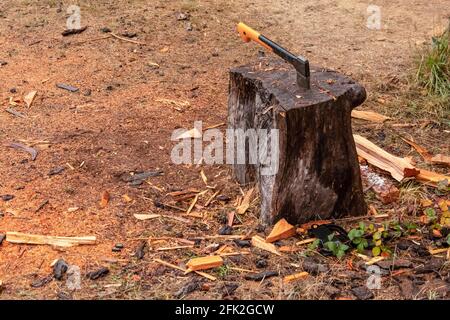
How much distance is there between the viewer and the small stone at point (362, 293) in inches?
147

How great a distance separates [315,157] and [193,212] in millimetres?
987

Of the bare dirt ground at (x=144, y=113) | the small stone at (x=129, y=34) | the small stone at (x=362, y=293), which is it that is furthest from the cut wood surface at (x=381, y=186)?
the small stone at (x=129, y=34)

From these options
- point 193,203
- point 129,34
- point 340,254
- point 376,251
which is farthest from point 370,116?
point 129,34

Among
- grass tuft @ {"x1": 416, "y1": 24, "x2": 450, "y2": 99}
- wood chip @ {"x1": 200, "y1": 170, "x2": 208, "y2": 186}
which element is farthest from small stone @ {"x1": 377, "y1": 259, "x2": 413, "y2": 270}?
grass tuft @ {"x1": 416, "y1": 24, "x2": 450, "y2": 99}

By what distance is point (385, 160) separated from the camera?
16.8 ft

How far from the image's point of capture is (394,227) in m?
4.35

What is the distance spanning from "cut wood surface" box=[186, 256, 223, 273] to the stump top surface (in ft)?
3.33

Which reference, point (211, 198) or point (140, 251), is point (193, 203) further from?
point (140, 251)

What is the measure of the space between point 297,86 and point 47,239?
190cm

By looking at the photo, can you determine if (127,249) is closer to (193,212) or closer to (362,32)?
(193,212)

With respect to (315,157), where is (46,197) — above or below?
below

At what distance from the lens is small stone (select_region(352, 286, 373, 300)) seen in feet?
12.2

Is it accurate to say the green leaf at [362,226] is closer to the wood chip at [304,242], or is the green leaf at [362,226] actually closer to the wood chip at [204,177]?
the wood chip at [304,242]

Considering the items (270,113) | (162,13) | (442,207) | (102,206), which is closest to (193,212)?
(102,206)
